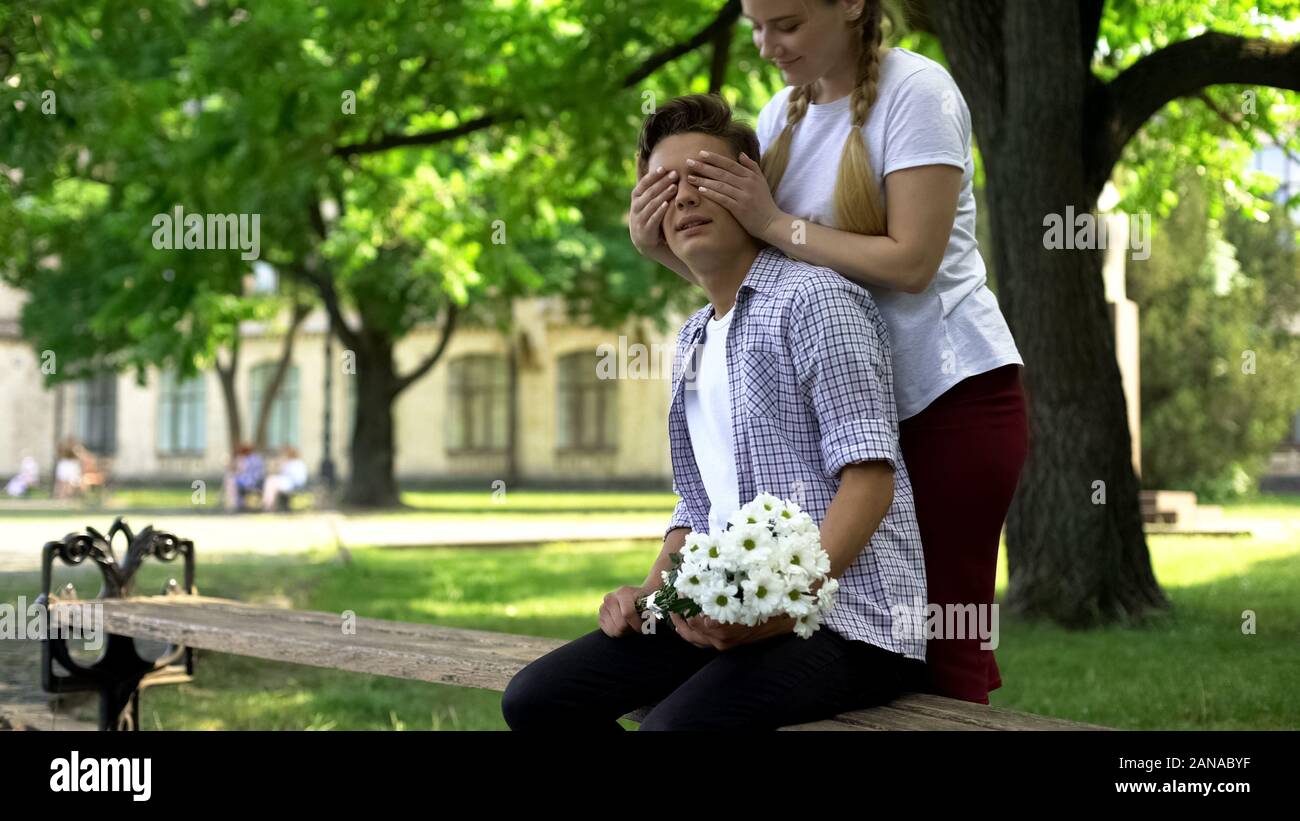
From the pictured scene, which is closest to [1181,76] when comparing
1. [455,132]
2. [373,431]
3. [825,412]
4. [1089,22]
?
[1089,22]

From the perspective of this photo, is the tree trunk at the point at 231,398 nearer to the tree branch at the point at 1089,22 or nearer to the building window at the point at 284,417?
the building window at the point at 284,417

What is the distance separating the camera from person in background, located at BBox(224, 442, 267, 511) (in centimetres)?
3041

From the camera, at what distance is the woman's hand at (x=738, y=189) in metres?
3.03

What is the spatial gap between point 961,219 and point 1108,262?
1451 centimetres

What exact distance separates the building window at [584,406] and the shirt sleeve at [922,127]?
40.2 metres

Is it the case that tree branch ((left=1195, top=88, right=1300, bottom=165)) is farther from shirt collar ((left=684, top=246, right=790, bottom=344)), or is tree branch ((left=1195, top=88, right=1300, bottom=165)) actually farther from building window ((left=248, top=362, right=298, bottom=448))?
building window ((left=248, top=362, right=298, bottom=448))

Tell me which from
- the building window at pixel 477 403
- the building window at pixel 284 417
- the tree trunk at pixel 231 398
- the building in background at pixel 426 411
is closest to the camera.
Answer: the tree trunk at pixel 231 398

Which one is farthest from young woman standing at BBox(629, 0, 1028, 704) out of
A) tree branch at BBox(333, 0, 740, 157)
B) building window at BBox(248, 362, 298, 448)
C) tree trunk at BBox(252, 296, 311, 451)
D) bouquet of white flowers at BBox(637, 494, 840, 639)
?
building window at BBox(248, 362, 298, 448)

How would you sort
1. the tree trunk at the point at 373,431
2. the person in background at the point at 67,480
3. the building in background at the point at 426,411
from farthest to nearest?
1. the building in background at the point at 426,411
2. the person in background at the point at 67,480
3. the tree trunk at the point at 373,431

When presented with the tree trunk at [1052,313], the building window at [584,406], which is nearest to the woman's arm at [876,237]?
the tree trunk at [1052,313]

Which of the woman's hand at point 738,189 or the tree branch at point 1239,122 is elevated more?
the tree branch at point 1239,122

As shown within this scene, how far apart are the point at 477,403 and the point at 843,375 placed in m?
42.6

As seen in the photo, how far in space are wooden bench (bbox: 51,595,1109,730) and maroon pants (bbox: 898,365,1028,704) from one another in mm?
137
